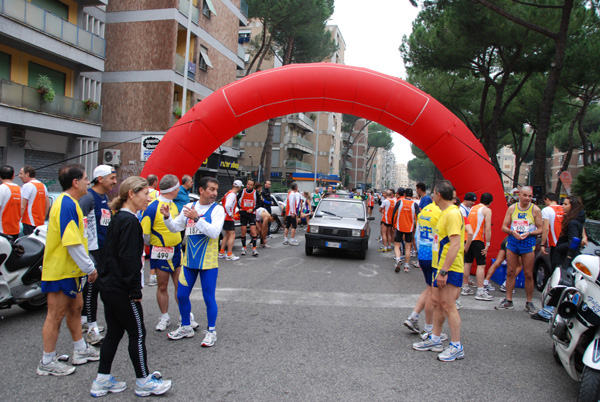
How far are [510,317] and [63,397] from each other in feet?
18.9

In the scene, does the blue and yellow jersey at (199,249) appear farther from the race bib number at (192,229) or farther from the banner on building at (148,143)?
the banner on building at (148,143)

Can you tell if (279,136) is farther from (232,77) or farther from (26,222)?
(26,222)

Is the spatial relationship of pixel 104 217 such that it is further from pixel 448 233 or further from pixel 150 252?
pixel 448 233

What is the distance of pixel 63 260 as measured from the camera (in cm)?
375

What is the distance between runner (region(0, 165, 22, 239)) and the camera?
22.1 ft

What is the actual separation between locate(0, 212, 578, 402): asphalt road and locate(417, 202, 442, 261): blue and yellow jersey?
1037 mm

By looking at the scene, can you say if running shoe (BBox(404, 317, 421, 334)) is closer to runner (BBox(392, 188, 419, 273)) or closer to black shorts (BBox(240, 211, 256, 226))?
runner (BBox(392, 188, 419, 273))

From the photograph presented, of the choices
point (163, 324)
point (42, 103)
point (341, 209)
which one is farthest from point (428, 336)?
point (42, 103)

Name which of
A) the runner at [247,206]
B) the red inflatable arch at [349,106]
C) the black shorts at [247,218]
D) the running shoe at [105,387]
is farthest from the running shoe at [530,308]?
the black shorts at [247,218]

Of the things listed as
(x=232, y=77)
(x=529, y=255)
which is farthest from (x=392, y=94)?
(x=232, y=77)

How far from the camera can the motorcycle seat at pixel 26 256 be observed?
496 centimetres

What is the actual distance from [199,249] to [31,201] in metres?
4.30

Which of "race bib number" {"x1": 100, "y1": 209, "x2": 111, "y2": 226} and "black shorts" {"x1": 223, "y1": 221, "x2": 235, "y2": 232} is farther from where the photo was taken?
"black shorts" {"x1": 223, "y1": 221, "x2": 235, "y2": 232}

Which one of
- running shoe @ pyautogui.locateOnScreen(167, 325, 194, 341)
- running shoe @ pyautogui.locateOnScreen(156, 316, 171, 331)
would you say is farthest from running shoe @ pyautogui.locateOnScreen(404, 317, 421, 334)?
running shoe @ pyautogui.locateOnScreen(156, 316, 171, 331)
